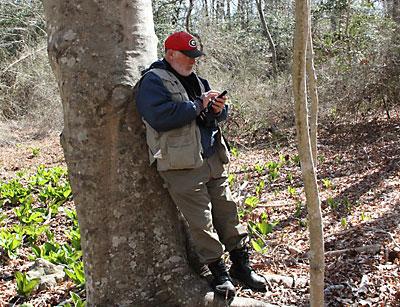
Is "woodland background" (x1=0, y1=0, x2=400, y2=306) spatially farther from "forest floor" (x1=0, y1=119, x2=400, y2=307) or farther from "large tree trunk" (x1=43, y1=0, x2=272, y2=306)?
"large tree trunk" (x1=43, y1=0, x2=272, y2=306)

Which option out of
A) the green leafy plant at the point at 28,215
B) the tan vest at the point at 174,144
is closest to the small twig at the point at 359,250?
the tan vest at the point at 174,144

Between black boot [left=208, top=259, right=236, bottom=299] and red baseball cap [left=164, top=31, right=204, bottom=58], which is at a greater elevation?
red baseball cap [left=164, top=31, right=204, bottom=58]

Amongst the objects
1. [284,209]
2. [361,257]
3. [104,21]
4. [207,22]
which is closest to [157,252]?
[104,21]

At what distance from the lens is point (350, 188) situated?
291 inches

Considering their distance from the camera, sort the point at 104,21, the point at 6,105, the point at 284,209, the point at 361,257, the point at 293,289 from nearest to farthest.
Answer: the point at 104,21, the point at 293,289, the point at 361,257, the point at 284,209, the point at 6,105

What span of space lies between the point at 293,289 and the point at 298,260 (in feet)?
2.63

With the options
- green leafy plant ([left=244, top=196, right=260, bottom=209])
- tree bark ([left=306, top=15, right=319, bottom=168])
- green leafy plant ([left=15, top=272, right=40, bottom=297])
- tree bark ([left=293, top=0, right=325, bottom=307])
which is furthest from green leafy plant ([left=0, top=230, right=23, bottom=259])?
tree bark ([left=293, top=0, right=325, bottom=307])

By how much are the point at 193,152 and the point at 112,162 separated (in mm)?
530

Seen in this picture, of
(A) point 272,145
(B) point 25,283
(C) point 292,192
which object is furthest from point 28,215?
(A) point 272,145

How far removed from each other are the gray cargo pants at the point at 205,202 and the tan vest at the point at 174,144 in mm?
113

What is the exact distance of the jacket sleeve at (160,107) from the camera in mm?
2814

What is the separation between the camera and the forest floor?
3.46 metres

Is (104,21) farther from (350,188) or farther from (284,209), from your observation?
(350,188)

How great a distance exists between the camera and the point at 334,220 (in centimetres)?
573
